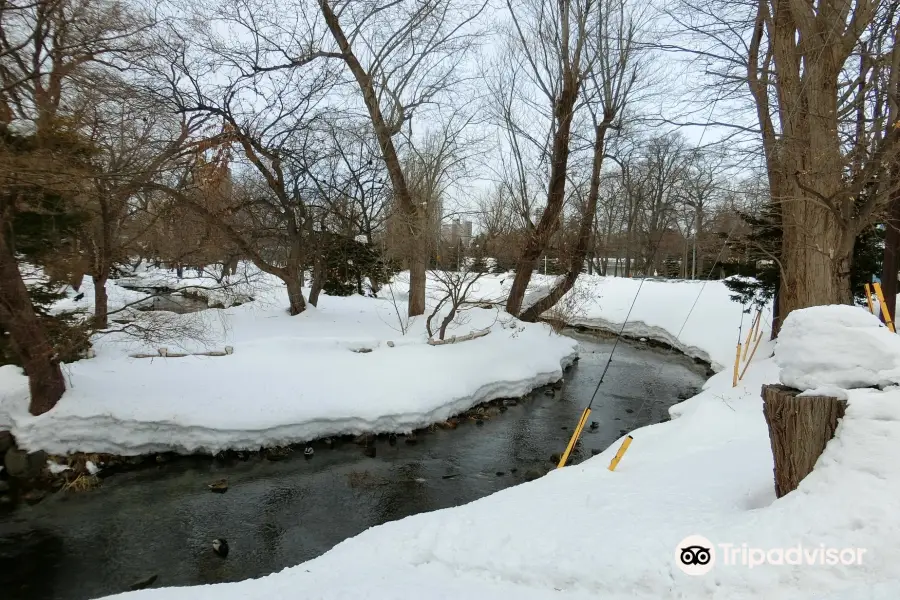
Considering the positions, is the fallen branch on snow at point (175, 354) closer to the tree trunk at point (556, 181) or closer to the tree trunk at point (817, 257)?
the tree trunk at point (556, 181)

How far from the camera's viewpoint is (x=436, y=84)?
15930mm

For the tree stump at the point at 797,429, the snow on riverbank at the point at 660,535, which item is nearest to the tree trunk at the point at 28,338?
the snow on riverbank at the point at 660,535

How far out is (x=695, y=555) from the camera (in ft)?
10.5

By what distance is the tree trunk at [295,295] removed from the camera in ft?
53.2

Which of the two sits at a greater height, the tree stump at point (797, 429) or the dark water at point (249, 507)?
the tree stump at point (797, 429)

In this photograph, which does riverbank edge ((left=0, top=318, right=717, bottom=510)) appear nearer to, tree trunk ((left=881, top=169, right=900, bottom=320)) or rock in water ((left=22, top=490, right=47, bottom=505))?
rock in water ((left=22, top=490, right=47, bottom=505))

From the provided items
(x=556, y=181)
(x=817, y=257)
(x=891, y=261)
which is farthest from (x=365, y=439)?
(x=891, y=261)

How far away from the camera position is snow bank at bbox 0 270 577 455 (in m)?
8.84

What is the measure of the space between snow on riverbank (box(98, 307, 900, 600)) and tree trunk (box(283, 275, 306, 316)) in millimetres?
12383

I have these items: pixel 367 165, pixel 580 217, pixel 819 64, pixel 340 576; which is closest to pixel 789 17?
pixel 819 64

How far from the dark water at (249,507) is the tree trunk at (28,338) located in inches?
81.7

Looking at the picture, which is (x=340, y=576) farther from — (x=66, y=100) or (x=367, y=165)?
(x=367, y=165)

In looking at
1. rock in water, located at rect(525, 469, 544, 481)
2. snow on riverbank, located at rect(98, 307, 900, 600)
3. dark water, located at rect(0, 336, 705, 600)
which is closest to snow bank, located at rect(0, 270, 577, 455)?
dark water, located at rect(0, 336, 705, 600)

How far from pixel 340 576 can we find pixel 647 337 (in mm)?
20655
